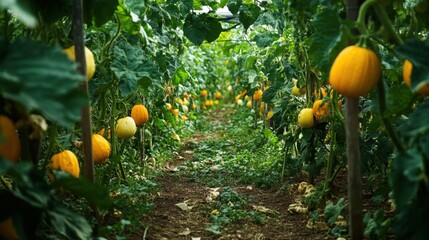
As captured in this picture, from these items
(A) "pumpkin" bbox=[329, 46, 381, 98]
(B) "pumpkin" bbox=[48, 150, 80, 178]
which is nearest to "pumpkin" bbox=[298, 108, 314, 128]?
(A) "pumpkin" bbox=[329, 46, 381, 98]

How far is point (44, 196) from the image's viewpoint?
5.60 ft

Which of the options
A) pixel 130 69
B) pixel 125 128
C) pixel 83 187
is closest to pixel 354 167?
pixel 83 187

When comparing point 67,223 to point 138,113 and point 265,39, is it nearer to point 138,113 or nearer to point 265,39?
point 138,113

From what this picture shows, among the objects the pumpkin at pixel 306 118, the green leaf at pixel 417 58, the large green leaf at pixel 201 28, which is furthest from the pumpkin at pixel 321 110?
the green leaf at pixel 417 58

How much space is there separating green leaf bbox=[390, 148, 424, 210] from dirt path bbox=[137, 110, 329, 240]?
4.64 ft

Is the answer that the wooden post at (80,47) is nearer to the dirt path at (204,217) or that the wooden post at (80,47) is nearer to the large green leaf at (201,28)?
the dirt path at (204,217)

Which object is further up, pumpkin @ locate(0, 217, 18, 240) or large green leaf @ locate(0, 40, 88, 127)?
large green leaf @ locate(0, 40, 88, 127)

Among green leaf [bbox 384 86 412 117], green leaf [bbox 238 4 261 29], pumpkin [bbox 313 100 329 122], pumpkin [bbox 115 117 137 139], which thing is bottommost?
pumpkin [bbox 115 117 137 139]

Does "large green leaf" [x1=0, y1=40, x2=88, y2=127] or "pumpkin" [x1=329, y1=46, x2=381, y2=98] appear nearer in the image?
"large green leaf" [x1=0, y1=40, x2=88, y2=127]

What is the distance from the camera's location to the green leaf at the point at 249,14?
4688 millimetres

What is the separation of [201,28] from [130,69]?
149cm

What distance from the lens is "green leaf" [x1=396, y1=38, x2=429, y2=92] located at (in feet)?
5.62

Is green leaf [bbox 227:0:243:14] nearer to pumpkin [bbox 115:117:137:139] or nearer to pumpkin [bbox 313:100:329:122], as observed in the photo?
pumpkin [bbox 313:100:329:122]

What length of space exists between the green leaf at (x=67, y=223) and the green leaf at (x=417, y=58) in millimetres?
1367
